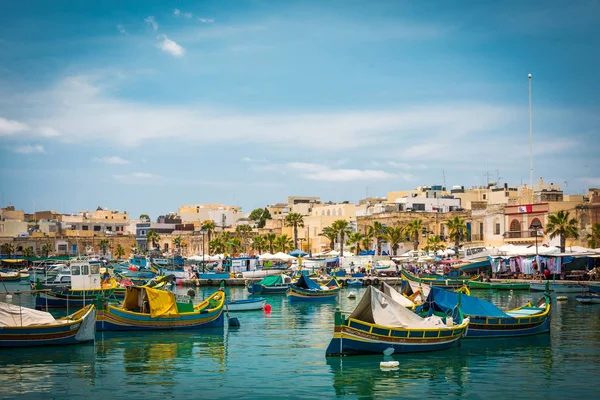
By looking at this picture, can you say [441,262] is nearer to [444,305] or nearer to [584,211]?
[584,211]

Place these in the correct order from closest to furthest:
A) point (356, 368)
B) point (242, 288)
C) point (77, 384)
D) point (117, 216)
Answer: point (77, 384)
point (356, 368)
point (242, 288)
point (117, 216)

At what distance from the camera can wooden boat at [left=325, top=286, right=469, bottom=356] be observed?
97.9ft

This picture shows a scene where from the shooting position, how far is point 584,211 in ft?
242

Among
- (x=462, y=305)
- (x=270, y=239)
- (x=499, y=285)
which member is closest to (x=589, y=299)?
(x=499, y=285)

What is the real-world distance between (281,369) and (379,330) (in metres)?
4.20

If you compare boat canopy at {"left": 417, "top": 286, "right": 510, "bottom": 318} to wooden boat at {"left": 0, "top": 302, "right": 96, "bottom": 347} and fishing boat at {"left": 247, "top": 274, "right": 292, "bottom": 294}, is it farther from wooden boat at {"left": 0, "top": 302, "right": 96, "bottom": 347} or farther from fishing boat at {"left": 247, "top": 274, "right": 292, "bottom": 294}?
fishing boat at {"left": 247, "top": 274, "right": 292, "bottom": 294}

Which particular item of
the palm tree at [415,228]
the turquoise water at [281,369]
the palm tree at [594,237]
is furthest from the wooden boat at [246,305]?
the palm tree at [415,228]

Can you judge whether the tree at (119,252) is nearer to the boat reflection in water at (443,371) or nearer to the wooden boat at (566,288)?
the wooden boat at (566,288)

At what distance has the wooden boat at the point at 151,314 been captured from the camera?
38312mm

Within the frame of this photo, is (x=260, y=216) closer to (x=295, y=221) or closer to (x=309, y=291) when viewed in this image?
(x=295, y=221)

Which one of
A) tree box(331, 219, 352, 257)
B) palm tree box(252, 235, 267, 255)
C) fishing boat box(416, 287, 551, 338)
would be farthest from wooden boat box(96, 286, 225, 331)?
palm tree box(252, 235, 267, 255)

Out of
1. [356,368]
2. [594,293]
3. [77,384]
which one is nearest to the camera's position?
[77,384]

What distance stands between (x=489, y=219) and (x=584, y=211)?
41.5ft

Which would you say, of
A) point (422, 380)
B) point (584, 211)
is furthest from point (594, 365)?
point (584, 211)
